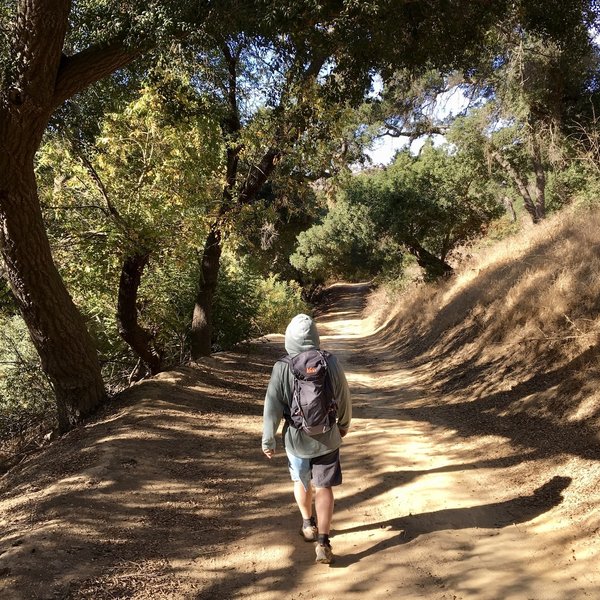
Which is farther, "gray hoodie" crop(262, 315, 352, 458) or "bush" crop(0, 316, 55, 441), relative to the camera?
"bush" crop(0, 316, 55, 441)

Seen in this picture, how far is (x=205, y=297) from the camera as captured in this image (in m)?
11.4

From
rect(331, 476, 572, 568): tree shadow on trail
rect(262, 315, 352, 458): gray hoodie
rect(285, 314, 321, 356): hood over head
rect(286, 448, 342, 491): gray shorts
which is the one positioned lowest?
rect(331, 476, 572, 568): tree shadow on trail

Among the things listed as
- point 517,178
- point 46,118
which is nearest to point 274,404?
point 46,118

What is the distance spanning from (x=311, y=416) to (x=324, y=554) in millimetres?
988

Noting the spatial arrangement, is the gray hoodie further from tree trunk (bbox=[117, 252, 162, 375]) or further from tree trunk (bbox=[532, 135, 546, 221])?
tree trunk (bbox=[532, 135, 546, 221])

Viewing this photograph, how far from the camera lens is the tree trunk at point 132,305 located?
28.0ft

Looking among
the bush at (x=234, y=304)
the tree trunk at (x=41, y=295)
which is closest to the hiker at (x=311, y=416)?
the tree trunk at (x=41, y=295)

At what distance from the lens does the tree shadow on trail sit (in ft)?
13.3

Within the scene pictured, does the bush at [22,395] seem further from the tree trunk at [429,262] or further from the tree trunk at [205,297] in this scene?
the tree trunk at [429,262]

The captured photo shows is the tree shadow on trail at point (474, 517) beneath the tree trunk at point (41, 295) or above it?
beneath

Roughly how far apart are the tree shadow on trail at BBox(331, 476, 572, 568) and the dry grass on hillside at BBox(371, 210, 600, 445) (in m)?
0.82

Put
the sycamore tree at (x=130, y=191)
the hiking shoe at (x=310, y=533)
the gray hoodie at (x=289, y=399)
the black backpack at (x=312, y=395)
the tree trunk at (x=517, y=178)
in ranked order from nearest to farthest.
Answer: the black backpack at (x=312, y=395), the gray hoodie at (x=289, y=399), the hiking shoe at (x=310, y=533), the sycamore tree at (x=130, y=191), the tree trunk at (x=517, y=178)

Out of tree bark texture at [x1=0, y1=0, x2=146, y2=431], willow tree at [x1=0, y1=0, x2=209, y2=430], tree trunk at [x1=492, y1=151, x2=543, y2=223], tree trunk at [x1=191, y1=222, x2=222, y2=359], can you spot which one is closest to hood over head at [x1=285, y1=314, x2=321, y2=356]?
willow tree at [x1=0, y1=0, x2=209, y2=430]

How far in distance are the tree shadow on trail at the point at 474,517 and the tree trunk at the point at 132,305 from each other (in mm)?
5552
